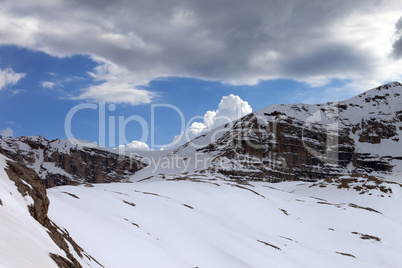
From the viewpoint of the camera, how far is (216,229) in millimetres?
36156

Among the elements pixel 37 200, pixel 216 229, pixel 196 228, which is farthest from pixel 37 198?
pixel 216 229

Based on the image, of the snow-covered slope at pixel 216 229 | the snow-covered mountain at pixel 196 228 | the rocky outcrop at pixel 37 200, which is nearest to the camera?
the rocky outcrop at pixel 37 200

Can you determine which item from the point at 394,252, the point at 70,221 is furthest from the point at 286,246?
the point at 70,221

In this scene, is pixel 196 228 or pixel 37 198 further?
pixel 196 228

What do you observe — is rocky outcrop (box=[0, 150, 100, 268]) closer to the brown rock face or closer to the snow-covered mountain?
the brown rock face

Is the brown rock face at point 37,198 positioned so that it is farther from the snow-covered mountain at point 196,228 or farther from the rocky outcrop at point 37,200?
the snow-covered mountain at point 196,228

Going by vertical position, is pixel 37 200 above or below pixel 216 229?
above

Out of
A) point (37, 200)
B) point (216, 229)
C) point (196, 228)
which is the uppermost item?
point (37, 200)

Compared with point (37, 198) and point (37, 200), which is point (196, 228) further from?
point (37, 200)

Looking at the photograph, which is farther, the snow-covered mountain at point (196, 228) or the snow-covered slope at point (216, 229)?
the snow-covered slope at point (216, 229)

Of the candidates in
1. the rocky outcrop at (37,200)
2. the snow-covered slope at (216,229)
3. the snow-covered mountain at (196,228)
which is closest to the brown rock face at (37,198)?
the rocky outcrop at (37,200)

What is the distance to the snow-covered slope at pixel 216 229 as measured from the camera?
21234 mm

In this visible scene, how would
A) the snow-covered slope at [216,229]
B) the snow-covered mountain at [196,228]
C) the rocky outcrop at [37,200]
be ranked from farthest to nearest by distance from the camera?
the snow-covered slope at [216,229] → the snow-covered mountain at [196,228] → the rocky outcrop at [37,200]

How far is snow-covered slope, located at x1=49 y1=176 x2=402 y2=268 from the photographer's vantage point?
69.7 feet
